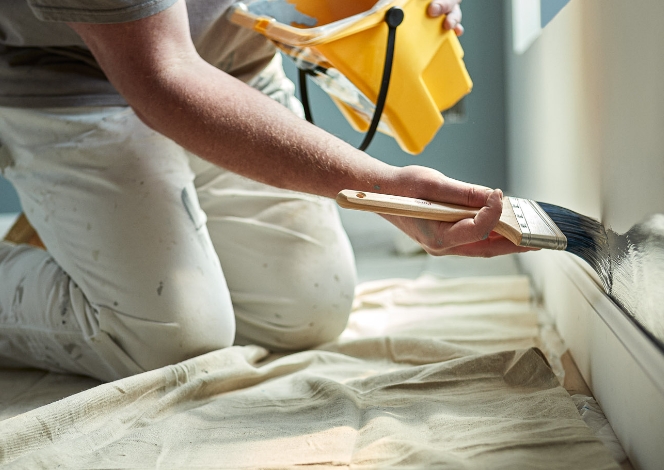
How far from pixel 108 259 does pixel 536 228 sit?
62 cm

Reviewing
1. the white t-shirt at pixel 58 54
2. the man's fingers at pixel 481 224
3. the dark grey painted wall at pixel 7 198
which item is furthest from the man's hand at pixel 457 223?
the dark grey painted wall at pixel 7 198

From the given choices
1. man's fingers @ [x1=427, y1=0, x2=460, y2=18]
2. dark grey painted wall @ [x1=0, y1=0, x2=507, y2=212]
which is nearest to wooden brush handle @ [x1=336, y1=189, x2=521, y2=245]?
man's fingers @ [x1=427, y1=0, x2=460, y2=18]

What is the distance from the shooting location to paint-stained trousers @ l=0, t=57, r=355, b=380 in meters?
0.99

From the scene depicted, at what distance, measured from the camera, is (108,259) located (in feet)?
3.25

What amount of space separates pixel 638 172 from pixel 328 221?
2.16 feet

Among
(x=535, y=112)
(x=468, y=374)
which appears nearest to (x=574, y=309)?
(x=468, y=374)

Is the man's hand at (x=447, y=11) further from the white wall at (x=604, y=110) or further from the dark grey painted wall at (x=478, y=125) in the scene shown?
the dark grey painted wall at (x=478, y=125)

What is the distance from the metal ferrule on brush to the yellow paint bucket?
0.35 m

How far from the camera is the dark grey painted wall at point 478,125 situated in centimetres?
214

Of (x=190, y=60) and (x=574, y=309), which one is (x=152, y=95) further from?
(x=574, y=309)

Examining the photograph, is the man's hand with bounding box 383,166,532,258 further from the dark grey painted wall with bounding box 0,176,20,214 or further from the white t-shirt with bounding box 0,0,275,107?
the dark grey painted wall with bounding box 0,176,20,214

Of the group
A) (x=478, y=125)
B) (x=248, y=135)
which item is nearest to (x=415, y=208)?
(x=248, y=135)

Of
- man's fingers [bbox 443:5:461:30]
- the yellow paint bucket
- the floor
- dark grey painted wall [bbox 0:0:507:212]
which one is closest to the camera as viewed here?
the yellow paint bucket

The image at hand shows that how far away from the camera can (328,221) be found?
1248mm
